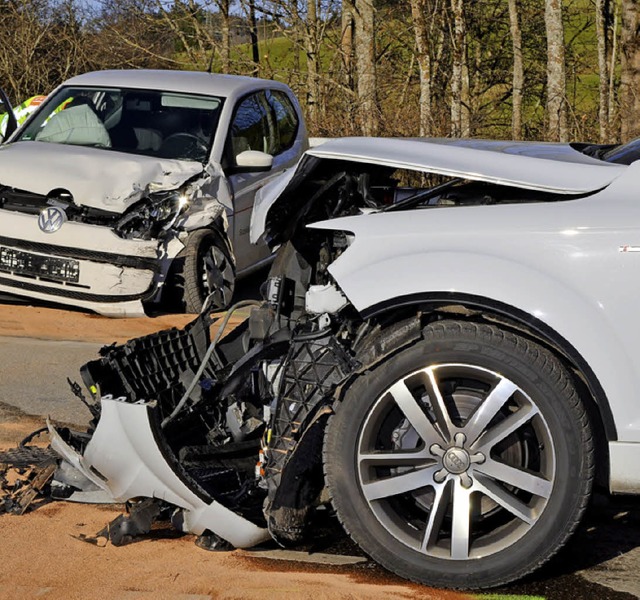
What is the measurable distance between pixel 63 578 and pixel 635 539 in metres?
2.37

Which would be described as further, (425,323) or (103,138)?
(103,138)

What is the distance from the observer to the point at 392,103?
20734 millimetres

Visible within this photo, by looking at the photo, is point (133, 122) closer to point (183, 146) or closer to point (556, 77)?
point (183, 146)

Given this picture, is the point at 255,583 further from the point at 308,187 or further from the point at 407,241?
the point at 308,187

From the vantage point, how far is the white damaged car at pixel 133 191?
27.3 ft

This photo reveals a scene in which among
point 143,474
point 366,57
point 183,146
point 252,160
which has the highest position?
point 366,57

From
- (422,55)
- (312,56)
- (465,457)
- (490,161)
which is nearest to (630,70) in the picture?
(422,55)

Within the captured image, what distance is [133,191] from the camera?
845 centimetres

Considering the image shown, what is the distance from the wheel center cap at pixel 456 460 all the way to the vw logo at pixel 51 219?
5.35 metres

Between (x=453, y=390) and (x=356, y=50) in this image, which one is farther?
(x=356, y=50)

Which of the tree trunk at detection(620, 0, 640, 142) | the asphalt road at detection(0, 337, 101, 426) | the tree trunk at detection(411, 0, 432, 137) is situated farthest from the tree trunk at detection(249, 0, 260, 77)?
the asphalt road at detection(0, 337, 101, 426)

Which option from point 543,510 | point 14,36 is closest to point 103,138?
point 543,510

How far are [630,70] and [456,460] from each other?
12081 mm

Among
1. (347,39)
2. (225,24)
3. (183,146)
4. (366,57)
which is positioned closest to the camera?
(183,146)
